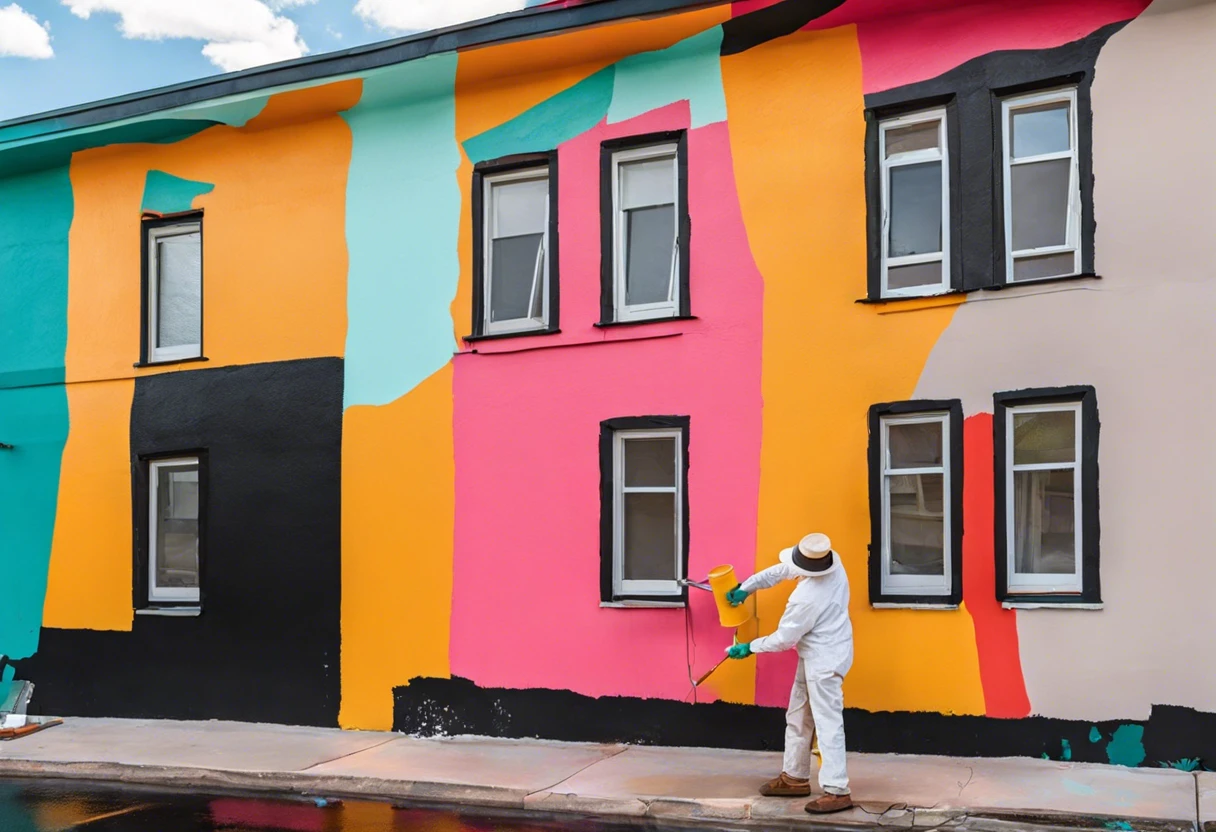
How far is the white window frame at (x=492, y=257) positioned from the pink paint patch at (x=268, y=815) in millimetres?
4750

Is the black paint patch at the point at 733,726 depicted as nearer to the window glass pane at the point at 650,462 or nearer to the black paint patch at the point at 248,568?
the black paint patch at the point at 248,568

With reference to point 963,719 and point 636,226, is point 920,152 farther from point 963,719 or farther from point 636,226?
point 963,719

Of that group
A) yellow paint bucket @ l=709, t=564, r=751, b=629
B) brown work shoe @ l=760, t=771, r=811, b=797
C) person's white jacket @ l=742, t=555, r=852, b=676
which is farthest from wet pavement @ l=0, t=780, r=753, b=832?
yellow paint bucket @ l=709, t=564, r=751, b=629

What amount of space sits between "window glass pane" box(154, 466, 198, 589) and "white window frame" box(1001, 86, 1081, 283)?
346 inches

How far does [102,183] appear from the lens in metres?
14.0

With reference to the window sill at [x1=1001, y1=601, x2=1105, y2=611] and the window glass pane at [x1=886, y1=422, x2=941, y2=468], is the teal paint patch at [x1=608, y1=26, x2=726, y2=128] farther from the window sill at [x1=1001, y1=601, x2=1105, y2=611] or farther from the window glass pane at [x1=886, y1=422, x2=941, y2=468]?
the window sill at [x1=1001, y1=601, x2=1105, y2=611]

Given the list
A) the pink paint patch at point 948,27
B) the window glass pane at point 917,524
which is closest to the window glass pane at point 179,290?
the pink paint patch at point 948,27

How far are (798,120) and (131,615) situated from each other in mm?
8856

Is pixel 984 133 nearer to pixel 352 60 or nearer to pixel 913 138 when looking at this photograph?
pixel 913 138

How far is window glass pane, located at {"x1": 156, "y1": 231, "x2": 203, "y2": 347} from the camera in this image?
537 inches

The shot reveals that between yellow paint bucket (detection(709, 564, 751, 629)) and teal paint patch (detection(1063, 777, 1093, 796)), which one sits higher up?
yellow paint bucket (detection(709, 564, 751, 629))

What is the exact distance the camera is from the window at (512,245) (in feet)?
39.0

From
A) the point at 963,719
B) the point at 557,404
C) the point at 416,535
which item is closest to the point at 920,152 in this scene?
the point at 557,404

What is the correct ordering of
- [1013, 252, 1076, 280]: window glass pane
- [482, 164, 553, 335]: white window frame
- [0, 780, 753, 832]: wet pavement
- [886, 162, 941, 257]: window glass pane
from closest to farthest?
[0, 780, 753, 832]: wet pavement < [1013, 252, 1076, 280]: window glass pane < [886, 162, 941, 257]: window glass pane < [482, 164, 553, 335]: white window frame
